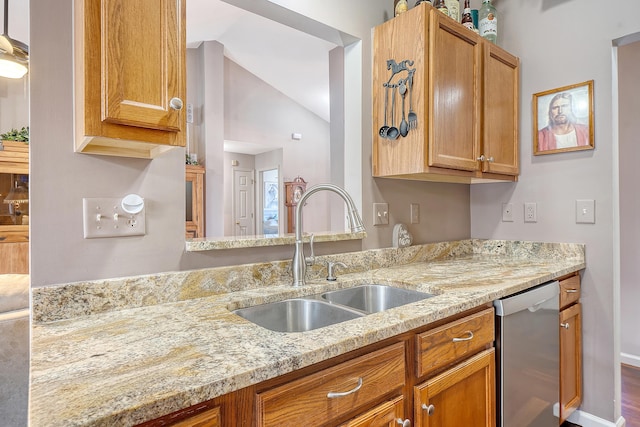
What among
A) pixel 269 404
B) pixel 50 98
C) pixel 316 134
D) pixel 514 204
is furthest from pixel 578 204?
pixel 316 134

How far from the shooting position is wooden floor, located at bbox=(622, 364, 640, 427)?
2032 millimetres

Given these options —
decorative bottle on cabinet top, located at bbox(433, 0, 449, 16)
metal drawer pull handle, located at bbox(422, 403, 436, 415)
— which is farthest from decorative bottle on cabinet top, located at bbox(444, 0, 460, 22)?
metal drawer pull handle, located at bbox(422, 403, 436, 415)

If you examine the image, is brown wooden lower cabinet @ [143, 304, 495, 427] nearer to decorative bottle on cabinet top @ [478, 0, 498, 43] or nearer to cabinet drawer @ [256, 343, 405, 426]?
cabinet drawer @ [256, 343, 405, 426]

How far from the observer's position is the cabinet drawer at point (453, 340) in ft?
3.54

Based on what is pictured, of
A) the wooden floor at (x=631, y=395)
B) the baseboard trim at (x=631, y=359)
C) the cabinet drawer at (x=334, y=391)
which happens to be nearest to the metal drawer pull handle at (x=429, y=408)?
the cabinet drawer at (x=334, y=391)

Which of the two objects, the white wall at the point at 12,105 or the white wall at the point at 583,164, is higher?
the white wall at the point at 12,105

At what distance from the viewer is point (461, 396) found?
4.01 feet

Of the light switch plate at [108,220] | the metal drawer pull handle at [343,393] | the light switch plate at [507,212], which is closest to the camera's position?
the metal drawer pull handle at [343,393]

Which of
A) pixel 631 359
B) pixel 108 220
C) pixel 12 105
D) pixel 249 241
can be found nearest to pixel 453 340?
pixel 249 241

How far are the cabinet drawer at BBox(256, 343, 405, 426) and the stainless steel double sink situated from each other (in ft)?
0.63

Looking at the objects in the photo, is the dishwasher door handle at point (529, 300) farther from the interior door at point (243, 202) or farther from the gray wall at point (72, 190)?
the interior door at point (243, 202)

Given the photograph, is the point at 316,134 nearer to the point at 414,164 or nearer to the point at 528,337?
the point at 414,164

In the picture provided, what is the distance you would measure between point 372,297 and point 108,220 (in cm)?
104

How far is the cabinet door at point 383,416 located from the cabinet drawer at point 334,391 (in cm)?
3
